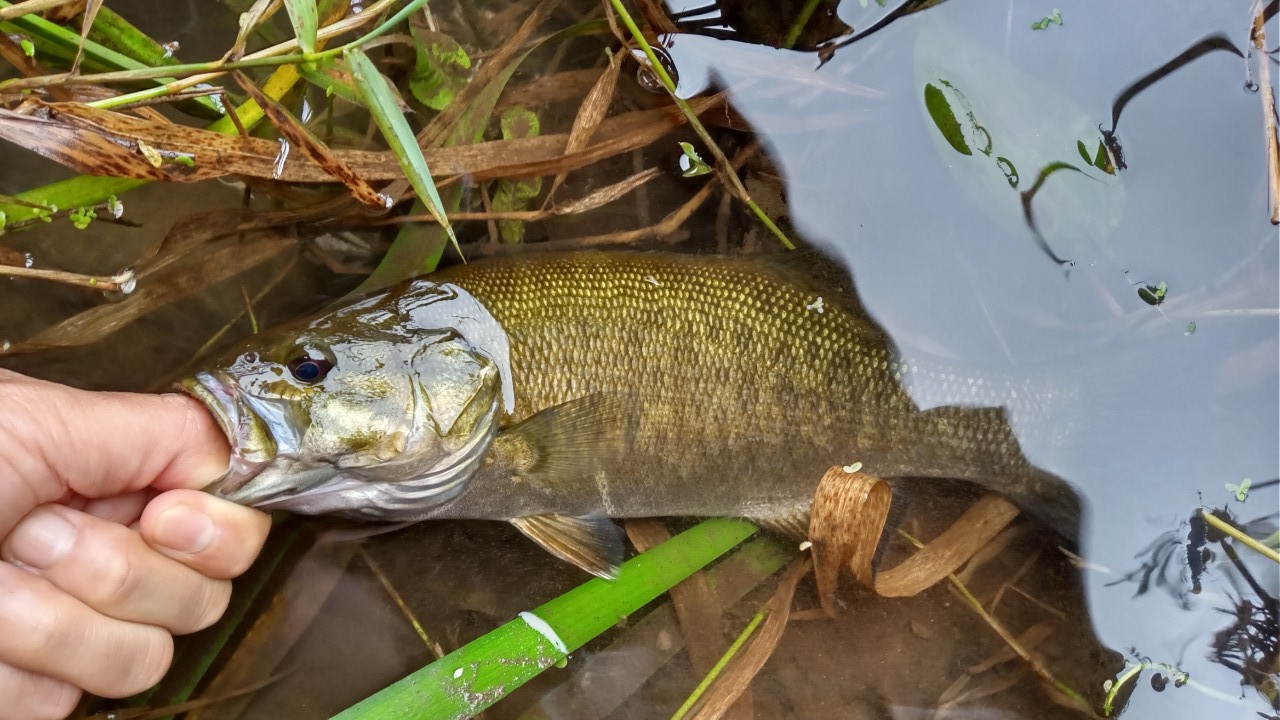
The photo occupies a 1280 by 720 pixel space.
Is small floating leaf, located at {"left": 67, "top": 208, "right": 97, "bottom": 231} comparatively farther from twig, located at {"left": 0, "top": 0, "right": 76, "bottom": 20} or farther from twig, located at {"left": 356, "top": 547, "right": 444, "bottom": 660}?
twig, located at {"left": 356, "top": 547, "right": 444, "bottom": 660}

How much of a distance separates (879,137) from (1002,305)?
65 cm

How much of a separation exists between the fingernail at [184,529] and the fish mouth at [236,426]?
9 centimetres

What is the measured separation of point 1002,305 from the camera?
2.35 m

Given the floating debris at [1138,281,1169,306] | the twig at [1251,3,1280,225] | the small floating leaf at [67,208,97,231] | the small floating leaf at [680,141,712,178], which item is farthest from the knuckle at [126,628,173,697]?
the twig at [1251,3,1280,225]

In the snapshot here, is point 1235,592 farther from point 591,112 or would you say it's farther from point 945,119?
point 591,112

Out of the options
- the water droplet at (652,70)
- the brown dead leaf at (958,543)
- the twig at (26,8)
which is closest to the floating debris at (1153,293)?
the brown dead leaf at (958,543)

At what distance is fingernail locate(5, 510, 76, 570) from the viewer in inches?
64.8

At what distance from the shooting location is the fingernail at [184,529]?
5.47ft

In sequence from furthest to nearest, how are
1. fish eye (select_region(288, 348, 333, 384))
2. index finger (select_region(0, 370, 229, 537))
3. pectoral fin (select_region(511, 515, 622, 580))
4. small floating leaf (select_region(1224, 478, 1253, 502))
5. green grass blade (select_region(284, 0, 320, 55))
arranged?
small floating leaf (select_region(1224, 478, 1253, 502))
pectoral fin (select_region(511, 515, 622, 580))
fish eye (select_region(288, 348, 333, 384))
index finger (select_region(0, 370, 229, 537))
green grass blade (select_region(284, 0, 320, 55))

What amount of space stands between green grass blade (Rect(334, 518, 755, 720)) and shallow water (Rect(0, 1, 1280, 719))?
21 centimetres

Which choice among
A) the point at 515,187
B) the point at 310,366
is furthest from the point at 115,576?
the point at 515,187

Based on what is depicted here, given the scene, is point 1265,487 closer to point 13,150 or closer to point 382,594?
point 382,594

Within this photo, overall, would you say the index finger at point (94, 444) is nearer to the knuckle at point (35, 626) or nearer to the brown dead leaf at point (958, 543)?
the knuckle at point (35, 626)

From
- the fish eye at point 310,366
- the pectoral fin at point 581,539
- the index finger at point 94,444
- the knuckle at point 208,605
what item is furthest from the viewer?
the pectoral fin at point 581,539
